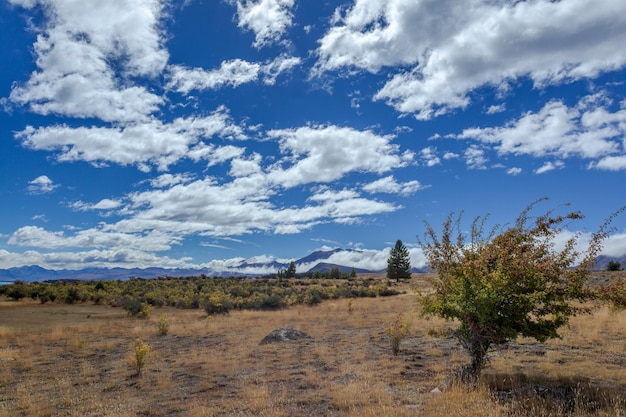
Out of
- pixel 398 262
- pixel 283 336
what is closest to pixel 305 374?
Result: pixel 283 336

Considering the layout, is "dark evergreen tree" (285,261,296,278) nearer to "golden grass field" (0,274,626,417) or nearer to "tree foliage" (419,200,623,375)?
"golden grass field" (0,274,626,417)

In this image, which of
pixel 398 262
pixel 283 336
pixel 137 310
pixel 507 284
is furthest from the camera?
pixel 398 262

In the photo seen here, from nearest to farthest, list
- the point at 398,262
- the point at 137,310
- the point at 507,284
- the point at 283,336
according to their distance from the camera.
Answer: the point at 507,284
the point at 283,336
the point at 137,310
the point at 398,262

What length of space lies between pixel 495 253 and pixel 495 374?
3439mm

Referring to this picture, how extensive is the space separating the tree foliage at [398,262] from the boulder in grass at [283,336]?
60.4m

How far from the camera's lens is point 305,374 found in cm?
1252

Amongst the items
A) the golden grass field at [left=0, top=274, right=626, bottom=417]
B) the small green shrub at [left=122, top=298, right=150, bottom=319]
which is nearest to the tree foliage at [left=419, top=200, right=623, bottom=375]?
the golden grass field at [left=0, top=274, right=626, bottom=417]

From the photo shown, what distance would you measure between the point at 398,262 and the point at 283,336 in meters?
65.0

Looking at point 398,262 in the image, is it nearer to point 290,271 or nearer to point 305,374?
point 290,271

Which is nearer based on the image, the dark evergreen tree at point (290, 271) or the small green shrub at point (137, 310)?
the small green shrub at point (137, 310)

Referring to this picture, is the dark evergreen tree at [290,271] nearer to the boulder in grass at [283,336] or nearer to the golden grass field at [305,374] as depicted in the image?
the golden grass field at [305,374]

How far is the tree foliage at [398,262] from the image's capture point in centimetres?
7838

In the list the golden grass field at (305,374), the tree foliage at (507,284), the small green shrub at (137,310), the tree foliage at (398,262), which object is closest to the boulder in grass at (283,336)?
the golden grass field at (305,374)

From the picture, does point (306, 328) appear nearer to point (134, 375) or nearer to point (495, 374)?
point (134, 375)
